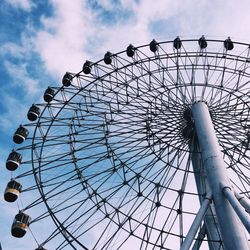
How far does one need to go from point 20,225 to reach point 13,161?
167 inches

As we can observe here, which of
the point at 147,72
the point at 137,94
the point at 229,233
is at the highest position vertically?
the point at 147,72

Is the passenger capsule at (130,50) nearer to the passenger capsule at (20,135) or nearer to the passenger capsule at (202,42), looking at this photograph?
the passenger capsule at (202,42)

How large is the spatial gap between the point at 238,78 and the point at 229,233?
13.7m

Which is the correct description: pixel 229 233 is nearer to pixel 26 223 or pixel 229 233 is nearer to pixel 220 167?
pixel 220 167

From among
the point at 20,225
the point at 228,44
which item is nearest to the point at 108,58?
the point at 228,44

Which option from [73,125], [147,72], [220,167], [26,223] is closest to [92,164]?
[73,125]

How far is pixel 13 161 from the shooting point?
24.4m

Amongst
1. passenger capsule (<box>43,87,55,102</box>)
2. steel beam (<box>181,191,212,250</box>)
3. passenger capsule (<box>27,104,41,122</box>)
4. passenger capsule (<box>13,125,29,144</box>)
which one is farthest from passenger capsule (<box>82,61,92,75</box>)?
steel beam (<box>181,191,212,250</box>)

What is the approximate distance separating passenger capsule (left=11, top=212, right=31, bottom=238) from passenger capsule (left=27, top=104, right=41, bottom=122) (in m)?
6.55

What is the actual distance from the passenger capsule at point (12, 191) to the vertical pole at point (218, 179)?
1011 centimetres

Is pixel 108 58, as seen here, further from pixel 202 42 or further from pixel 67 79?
pixel 202 42

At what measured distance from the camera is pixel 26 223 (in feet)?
71.2

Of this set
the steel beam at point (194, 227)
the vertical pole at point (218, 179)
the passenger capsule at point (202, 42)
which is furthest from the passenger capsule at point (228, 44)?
the steel beam at point (194, 227)

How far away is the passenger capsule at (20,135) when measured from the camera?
25.5 metres
